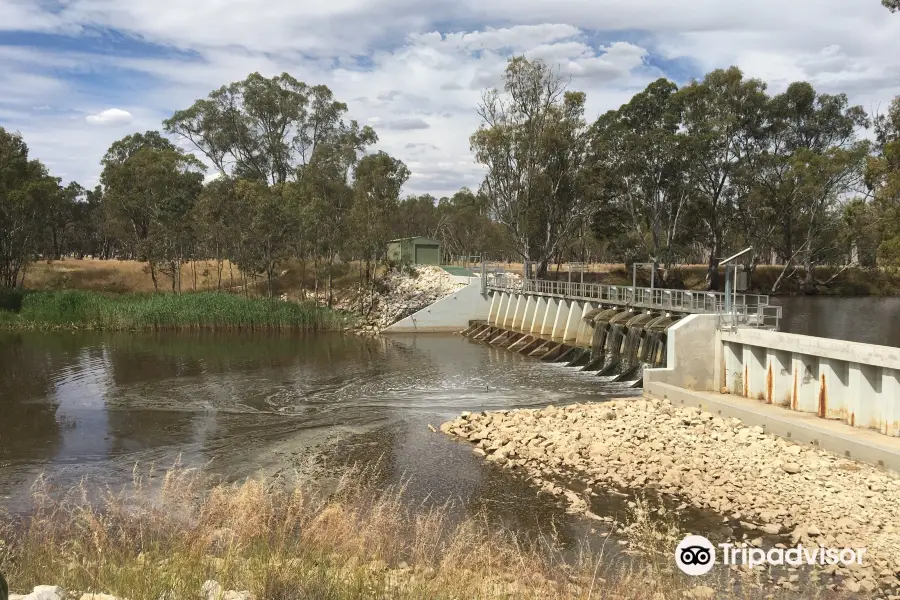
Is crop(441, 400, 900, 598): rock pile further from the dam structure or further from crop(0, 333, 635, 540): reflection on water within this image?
crop(0, 333, 635, 540): reflection on water

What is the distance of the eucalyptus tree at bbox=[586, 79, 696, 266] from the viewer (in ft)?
147

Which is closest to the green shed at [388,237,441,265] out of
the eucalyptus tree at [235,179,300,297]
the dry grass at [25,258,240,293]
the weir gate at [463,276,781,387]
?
the eucalyptus tree at [235,179,300,297]

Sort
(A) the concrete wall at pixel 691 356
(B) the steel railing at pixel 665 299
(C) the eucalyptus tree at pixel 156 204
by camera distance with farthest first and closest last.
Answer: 1. (C) the eucalyptus tree at pixel 156 204
2. (B) the steel railing at pixel 665 299
3. (A) the concrete wall at pixel 691 356

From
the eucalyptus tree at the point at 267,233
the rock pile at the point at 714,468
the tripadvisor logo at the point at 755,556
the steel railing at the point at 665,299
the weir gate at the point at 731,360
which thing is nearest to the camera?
the tripadvisor logo at the point at 755,556

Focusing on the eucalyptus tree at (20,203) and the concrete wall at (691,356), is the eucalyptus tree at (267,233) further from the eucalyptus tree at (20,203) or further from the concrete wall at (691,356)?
the concrete wall at (691,356)

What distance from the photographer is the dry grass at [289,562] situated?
641 centimetres

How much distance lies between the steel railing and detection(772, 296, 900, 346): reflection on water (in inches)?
138

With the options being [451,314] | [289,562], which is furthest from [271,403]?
[451,314]

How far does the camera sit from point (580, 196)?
4656 cm

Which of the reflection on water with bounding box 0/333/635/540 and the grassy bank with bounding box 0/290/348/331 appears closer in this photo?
the reflection on water with bounding box 0/333/635/540

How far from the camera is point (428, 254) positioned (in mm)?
52688

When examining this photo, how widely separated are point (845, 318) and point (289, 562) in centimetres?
4475

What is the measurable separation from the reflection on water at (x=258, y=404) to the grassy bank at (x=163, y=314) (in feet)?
12.9

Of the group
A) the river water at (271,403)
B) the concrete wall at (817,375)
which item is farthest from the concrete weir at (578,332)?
the concrete wall at (817,375)
